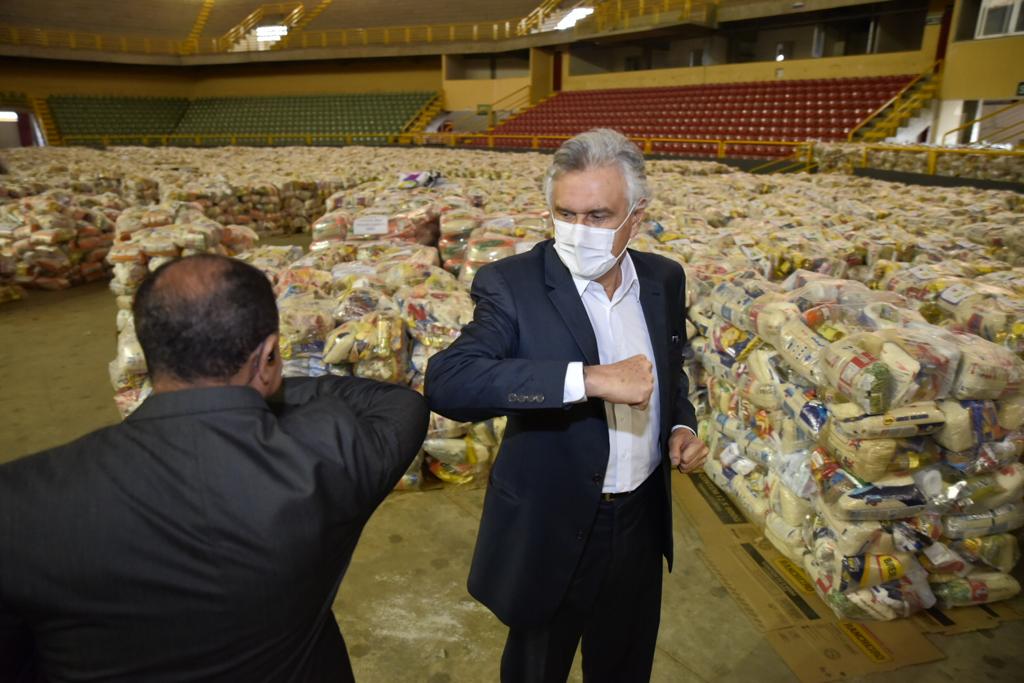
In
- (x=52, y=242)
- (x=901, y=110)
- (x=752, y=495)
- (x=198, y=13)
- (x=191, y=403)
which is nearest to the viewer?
(x=191, y=403)

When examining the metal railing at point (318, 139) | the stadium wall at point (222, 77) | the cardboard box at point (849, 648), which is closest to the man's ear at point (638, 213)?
the cardboard box at point (849, 648)

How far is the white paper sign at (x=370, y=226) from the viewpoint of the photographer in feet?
16.2

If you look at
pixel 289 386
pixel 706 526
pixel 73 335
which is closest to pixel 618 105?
pixel 73 335

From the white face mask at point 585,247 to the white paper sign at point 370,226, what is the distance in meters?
3.67

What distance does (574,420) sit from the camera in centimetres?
144

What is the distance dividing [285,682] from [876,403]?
1936 mm

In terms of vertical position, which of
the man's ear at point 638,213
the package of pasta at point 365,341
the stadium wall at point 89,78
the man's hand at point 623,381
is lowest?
the package of pasta at point 365,341

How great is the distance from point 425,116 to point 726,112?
1272cm

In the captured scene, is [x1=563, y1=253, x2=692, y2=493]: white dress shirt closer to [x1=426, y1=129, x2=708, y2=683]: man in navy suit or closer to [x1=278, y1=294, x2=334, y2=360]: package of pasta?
[x1=426, y1=129, x2=708, y2=683]: man in navy suit

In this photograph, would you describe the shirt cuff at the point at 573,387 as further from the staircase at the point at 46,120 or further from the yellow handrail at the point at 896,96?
the staircase at the point at 46,120

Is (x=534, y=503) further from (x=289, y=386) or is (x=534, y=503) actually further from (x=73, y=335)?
(x=73, y=335)

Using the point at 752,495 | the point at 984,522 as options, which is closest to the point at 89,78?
the point at 752,495

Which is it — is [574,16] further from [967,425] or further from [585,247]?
[585,247]

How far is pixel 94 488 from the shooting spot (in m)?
0.78
